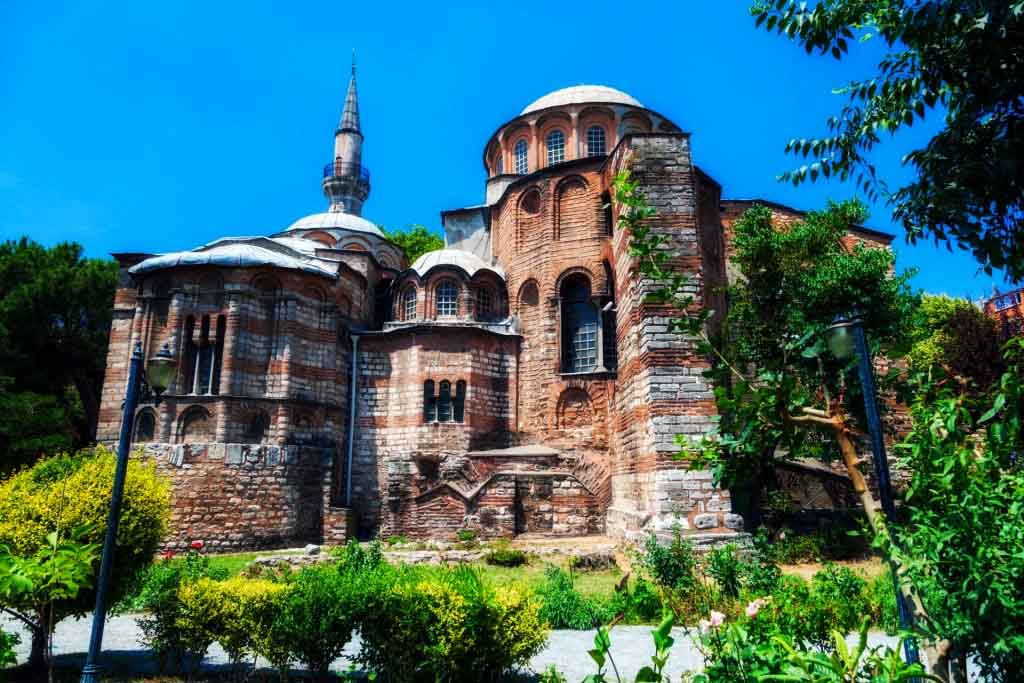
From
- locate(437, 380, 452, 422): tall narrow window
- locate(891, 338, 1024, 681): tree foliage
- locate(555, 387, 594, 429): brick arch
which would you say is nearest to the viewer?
locate(891, 338, 1024, 681): tree foliage

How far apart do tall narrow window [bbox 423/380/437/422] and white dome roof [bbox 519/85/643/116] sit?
463 inches

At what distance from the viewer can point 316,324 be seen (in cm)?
2052

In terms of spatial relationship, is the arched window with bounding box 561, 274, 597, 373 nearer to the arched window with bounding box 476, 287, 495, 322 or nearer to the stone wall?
the arched window with bounding box 476, 287, 495, 322

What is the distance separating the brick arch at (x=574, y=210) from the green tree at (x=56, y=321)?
18.4 metres

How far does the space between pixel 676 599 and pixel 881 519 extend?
231 inches

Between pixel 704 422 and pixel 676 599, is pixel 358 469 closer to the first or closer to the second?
pixel 704 422

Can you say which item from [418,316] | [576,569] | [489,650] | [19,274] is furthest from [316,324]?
[489,650]

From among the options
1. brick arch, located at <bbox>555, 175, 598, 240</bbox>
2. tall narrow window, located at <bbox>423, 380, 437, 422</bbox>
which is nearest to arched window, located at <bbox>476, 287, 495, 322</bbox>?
tall narrow window, located at <bbox>423, 380, 437, 422</bbox>

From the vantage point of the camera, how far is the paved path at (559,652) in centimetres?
644

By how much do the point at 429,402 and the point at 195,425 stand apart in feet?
21.9

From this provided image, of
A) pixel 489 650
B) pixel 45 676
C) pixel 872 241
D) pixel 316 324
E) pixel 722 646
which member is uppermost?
pixel 872 241

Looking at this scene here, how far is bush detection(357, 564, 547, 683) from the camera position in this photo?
5340 mm

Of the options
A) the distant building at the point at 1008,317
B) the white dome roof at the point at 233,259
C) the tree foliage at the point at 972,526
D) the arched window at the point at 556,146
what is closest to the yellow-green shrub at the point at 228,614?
the tree foliage at the point at 972,526

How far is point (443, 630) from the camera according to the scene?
5355mm
